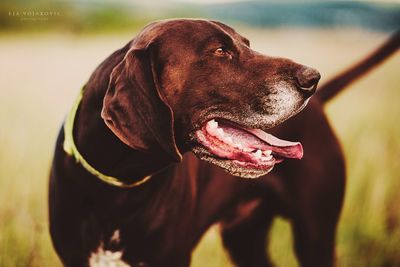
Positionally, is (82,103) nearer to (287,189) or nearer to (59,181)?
(59,181)

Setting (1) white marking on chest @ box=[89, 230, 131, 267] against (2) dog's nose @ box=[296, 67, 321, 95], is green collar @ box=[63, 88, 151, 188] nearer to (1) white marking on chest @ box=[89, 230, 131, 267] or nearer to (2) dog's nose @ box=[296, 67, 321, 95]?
(1) white marking on chest @ box=[89, 230, 131, 267]

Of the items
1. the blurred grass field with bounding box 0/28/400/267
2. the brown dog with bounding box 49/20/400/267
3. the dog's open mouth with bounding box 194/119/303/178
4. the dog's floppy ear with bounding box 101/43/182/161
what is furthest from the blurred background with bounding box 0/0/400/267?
the dog's floppy ear with bounding box 101/43/182/161

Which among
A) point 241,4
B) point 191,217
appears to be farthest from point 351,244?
point 241,4

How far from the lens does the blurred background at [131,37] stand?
9.29 ft

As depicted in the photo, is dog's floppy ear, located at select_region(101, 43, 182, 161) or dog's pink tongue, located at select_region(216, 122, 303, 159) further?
dog's pink tongue, located at select_region(216, 122, 303, 159)

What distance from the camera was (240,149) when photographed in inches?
76.3

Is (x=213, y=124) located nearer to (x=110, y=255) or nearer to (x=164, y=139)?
(x=164, y=139)

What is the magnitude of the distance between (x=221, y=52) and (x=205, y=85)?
13cm

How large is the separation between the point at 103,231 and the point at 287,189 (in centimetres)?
90

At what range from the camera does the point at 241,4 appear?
3021 mm

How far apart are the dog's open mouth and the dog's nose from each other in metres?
0.28

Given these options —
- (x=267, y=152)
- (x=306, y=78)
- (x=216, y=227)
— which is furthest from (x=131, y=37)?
(x=306, y=78)

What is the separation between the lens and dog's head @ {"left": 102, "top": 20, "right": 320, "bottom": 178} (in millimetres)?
1739

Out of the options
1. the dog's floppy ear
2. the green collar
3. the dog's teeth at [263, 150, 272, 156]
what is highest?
the dog's floppy ear
